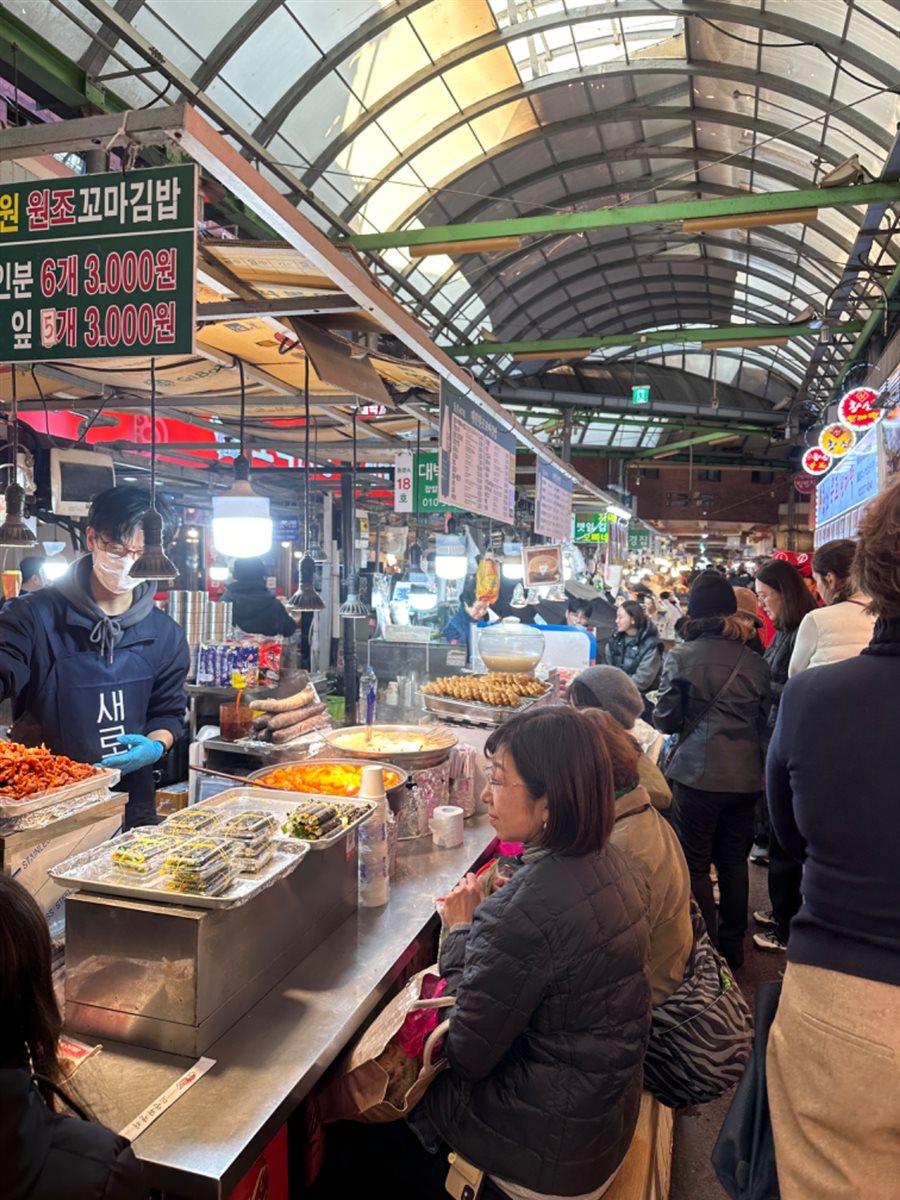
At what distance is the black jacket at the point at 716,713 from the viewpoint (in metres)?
4.52

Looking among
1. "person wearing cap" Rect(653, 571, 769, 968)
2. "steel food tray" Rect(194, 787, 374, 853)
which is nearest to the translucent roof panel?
"steel food tray" Rect(194, 787, 374, 853)

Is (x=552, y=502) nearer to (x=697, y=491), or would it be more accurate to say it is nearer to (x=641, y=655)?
(x=641, y=655)

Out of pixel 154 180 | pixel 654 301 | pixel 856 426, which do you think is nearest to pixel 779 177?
pixel 856 426

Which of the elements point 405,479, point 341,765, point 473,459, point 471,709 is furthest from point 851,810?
point 405,479

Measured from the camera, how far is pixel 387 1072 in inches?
79.7

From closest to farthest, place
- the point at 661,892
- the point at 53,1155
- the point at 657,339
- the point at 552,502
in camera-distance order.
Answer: the point at 53,1155, the point at 661,892, the point at 552,502, the point at 657,339

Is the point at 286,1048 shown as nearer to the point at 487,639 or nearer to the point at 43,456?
the point at 487,639

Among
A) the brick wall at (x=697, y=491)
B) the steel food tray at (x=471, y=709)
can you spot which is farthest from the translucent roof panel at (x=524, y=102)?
the brick wall at (x=697, y=491)

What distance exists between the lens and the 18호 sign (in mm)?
2176

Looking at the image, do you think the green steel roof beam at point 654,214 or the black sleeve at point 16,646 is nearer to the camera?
the black sleeve at point 16,646

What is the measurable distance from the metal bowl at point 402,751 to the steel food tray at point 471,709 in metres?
0.41

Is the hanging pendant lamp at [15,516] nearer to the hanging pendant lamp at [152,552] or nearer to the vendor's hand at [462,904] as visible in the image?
the hanging pendant lamp at [152,552]

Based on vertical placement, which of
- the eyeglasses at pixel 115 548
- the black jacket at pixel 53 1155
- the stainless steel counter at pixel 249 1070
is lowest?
the stainless steel counter at pixel 249 1070

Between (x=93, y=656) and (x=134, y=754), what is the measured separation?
52 centimetres
